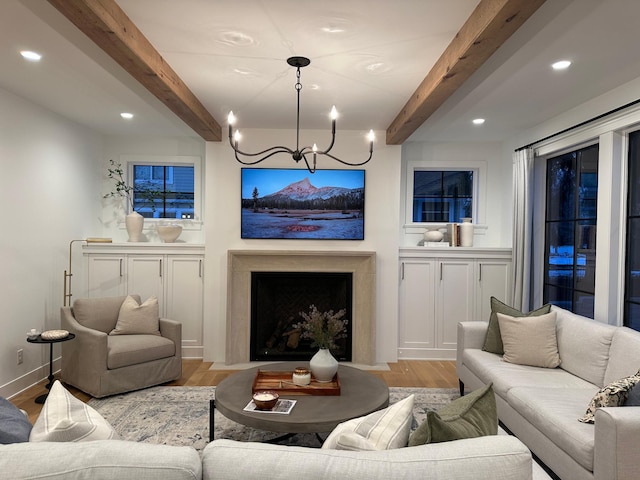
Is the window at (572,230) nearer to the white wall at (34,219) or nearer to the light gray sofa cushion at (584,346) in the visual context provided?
the light gray sofa cushion at (584,346)

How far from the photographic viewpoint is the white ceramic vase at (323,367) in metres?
2.99

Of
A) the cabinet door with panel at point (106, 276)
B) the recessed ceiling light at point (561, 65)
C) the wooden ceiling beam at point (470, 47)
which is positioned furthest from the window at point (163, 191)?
the recessed ceiling light at point (561, 65)

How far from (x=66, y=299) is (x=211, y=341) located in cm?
152

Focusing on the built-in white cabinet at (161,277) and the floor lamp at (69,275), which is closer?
the floor lamp at (69,275)

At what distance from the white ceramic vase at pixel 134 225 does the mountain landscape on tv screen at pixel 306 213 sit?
121 centimetres

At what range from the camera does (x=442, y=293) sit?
A: 199 inches

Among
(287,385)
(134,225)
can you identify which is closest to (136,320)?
(134,225)

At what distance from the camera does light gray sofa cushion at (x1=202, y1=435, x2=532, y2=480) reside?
1108 mm

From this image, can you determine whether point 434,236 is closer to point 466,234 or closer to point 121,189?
point 466,234

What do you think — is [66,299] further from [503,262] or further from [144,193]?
[503,262]

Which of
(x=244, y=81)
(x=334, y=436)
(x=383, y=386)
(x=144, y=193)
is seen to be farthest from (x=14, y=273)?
(x=334, y=436)

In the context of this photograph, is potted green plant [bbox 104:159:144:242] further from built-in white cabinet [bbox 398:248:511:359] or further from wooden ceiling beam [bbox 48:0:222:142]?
built-in white cabinet [bbox 398:248:511:359]

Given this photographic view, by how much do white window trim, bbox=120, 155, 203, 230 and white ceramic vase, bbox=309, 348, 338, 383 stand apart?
288 cm

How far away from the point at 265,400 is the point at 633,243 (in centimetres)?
292
